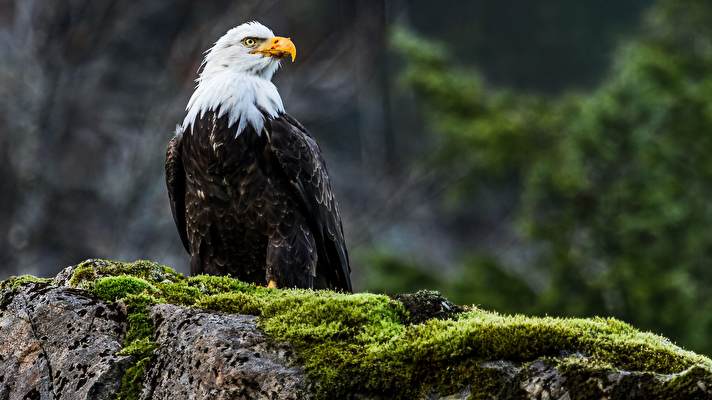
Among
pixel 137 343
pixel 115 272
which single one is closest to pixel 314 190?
pixel 115 272

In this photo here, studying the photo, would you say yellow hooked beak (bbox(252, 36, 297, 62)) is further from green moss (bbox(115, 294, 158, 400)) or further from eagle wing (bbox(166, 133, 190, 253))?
green moss (bbox(115, 294, 158, 400))

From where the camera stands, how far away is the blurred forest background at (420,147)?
15344 millimetres

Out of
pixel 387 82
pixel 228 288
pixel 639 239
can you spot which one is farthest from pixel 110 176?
pixel 228 288

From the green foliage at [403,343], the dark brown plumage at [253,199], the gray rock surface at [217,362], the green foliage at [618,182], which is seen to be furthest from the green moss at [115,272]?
the green foliage at [618,182]

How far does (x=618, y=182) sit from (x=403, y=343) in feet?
35.9

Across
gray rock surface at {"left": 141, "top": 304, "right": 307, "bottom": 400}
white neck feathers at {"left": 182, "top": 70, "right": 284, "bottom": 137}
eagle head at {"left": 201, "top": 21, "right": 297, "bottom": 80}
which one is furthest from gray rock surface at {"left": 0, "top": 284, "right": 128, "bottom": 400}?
eagle head at {"left": 201, "top": 21, "right": 297, "bottom": 80}

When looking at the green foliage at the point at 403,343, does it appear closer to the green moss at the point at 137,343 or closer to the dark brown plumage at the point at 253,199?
the green moss at the point at 137,343

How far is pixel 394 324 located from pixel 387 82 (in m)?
17.6

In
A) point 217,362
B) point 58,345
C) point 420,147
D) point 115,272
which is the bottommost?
point 217,362

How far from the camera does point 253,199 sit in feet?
24.2

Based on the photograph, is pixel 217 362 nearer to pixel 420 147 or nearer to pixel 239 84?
pixel 239 84

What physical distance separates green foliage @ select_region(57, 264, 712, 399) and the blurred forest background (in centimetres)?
1000

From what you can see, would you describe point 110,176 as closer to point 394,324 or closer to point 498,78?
point 498,78

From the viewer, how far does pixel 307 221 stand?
768 cm
